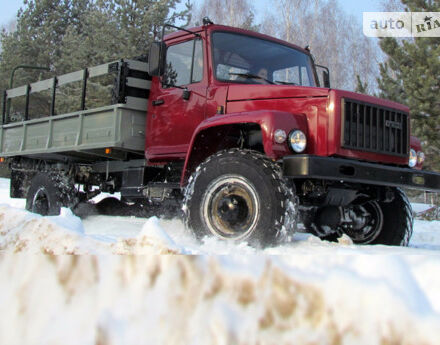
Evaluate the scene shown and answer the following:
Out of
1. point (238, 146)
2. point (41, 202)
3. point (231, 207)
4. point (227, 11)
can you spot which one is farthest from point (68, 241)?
point (227, 11)

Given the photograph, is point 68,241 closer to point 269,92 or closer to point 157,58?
point 269,92

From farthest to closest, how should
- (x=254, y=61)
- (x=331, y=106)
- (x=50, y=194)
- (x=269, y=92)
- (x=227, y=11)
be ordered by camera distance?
(x=227, y=11)
(x=50, y=194)
(x=254, y=61)
(x=269, y=92)
(x=331, y=106)

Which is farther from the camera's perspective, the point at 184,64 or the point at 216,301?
the point at 184,64

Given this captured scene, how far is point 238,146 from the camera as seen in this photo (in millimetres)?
5449

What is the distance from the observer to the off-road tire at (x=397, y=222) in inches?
220

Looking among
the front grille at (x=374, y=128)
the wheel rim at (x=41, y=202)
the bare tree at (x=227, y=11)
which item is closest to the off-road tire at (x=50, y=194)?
the wheel rim at (x=41, y=202)

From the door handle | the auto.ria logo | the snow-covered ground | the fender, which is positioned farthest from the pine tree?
the snow-covered ground

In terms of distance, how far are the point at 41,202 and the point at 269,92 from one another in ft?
15.4

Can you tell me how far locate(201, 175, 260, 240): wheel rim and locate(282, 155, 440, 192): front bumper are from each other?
1.42 feet

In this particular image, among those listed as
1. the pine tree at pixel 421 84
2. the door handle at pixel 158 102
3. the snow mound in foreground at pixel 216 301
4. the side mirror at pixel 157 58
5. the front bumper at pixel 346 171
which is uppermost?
the pine tree at pixel 421 84

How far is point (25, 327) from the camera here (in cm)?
156

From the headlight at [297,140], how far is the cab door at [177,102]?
159 cm

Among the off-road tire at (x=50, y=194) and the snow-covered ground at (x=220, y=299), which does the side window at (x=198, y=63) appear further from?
the snow-covered ground at (x=220, y=299)

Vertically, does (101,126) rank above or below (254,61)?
below
